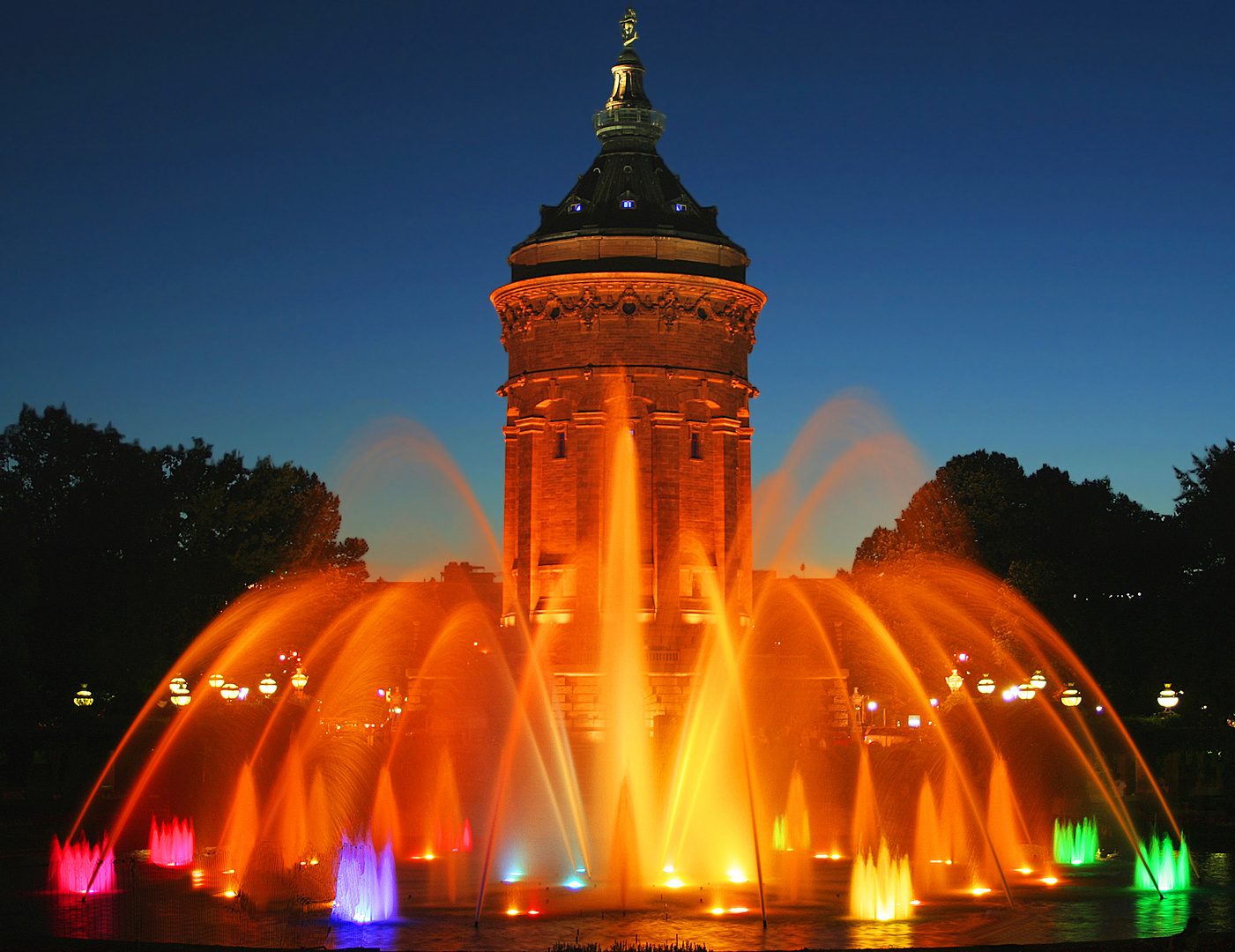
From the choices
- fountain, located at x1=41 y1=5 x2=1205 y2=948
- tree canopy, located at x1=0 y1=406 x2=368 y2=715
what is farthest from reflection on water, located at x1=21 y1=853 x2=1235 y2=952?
tree canopy, located at x1=0 y1=406 x2=368 y2=715

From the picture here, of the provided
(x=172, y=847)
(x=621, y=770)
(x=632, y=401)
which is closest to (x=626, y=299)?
(x=632, y=401)

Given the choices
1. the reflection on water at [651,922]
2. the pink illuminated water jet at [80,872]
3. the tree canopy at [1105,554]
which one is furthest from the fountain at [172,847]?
the tree canopy at [1105,554]

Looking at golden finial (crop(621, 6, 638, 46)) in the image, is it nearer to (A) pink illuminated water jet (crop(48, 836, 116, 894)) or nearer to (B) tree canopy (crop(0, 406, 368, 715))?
(B) tree canopy (crop(0, 406, 368, 715))

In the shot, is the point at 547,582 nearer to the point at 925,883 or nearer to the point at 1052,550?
the point at 1052,550

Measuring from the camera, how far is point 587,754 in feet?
161

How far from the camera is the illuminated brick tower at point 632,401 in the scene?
63.5 metres

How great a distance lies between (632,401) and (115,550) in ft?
69.2

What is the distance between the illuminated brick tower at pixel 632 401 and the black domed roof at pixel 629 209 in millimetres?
87

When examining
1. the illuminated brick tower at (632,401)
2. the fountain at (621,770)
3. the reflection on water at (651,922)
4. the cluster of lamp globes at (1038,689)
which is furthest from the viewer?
→ the illuminated brick tower at (632,401)

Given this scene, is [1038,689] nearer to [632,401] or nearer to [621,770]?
[621,770]

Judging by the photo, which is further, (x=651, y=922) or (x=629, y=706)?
(x=629, y=706)

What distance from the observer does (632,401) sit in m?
63.6

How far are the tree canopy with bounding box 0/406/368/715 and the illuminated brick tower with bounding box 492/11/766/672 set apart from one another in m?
11.9

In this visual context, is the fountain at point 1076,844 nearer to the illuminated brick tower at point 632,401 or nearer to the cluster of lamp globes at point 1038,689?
the cluster of lamp globes at point 1038,689
